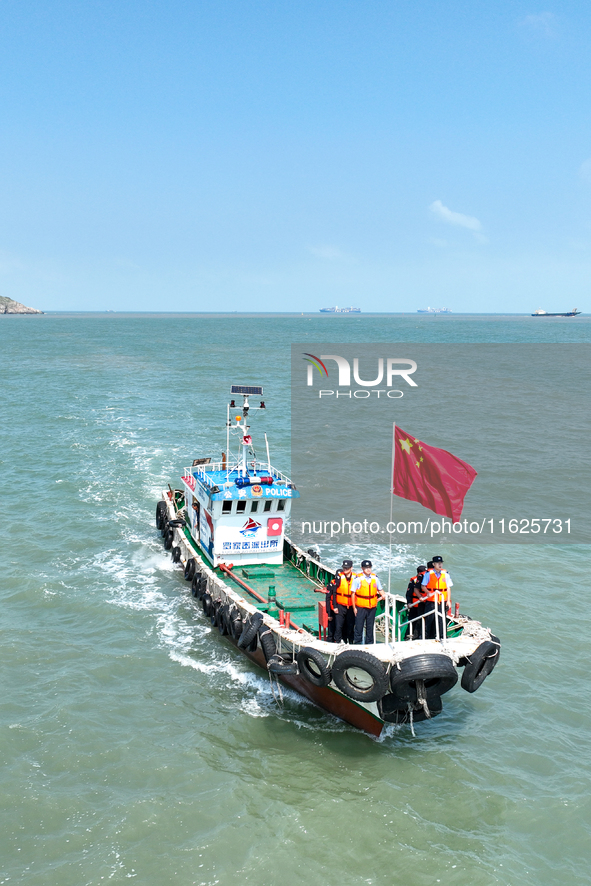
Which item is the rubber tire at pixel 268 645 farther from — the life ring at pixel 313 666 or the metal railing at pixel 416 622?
the metal railing at pixel 416 622

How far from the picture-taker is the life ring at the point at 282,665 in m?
14.2

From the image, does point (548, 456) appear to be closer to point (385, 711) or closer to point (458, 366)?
point (385, 711)

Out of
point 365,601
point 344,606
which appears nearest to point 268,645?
point 344,606

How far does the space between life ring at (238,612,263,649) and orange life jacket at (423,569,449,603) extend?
4.00 m

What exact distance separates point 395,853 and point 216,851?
285cm

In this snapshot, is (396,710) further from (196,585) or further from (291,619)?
(196,585)

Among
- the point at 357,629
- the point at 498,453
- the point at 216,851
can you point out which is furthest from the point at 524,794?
the point at 498,453

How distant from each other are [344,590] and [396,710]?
2.43m

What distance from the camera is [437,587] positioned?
13.6 meters

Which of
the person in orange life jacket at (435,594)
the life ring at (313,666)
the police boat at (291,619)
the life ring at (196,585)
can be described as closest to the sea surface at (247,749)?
the life ring at (196,585)

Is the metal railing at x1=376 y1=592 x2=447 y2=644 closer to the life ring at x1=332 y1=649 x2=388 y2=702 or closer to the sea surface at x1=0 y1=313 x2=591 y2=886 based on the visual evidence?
the life ring at x1=332 y1=649 x2=388 y2=702

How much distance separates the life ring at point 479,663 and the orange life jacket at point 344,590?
2.55m

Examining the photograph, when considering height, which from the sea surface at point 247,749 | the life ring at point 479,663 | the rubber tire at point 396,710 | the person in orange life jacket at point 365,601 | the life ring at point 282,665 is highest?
the person in orange life jacket at point 365,601

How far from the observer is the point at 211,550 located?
19734 mm
